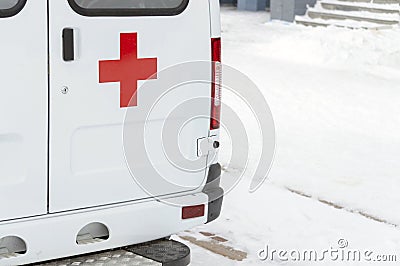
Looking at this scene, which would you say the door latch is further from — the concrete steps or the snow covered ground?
the concrete steps

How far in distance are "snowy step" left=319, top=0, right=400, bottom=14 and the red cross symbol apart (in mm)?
14145

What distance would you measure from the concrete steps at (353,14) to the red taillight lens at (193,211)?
13376 mm

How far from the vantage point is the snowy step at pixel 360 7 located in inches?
675

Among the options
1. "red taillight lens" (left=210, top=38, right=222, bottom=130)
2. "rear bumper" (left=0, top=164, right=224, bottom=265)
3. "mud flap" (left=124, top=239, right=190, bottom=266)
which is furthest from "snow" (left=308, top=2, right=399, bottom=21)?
"mud flap" (left=124, top=239, right=190, bottom=266)

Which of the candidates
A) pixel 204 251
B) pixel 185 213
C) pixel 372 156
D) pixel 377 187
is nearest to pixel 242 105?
pixel 372 156

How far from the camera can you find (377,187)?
256 inches

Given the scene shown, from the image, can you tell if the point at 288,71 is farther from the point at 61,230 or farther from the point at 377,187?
the point at 61,230

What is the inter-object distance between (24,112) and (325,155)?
449 cm

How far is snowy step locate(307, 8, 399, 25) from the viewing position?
16.8m

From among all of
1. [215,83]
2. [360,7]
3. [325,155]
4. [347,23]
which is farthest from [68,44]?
[360,7]

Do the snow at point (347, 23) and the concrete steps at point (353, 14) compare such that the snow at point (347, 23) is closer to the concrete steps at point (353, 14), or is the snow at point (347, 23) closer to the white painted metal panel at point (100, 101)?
the concrete steps at point (353, 14)

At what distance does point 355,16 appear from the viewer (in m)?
17.6

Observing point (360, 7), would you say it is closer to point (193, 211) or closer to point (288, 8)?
point (288, 8)

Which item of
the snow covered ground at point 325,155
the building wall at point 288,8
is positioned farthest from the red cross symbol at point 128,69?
the building wall at point 288,8
